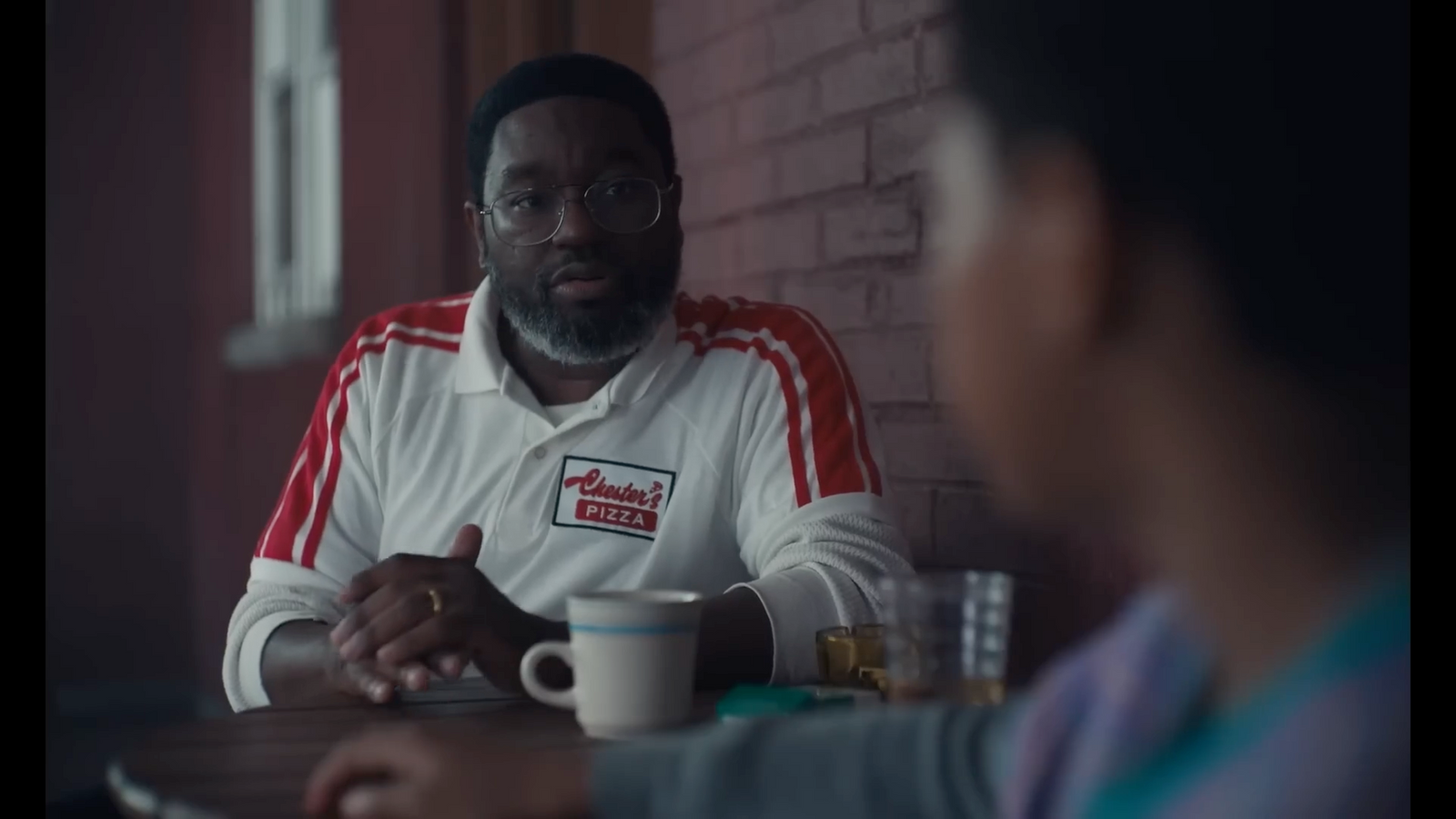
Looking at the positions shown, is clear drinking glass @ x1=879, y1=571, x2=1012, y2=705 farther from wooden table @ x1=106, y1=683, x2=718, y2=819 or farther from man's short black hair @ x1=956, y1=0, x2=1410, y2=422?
man's short black hair @ x1=956, y1=0, x2=1410, y2=422

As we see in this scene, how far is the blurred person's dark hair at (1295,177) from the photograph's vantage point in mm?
539

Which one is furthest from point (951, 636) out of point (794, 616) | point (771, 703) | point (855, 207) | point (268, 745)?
point (855, 207)

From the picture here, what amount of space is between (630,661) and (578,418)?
766 millimetres

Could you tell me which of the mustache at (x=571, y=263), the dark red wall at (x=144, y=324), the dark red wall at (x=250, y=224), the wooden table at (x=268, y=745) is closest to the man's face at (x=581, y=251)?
the mustache at (x=571, y=263)

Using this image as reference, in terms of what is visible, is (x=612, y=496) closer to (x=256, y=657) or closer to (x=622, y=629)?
(x=256, y=657)

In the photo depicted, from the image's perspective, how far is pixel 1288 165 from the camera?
1.77 ft

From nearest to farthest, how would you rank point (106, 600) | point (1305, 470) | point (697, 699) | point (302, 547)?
point (1305, 470)
point (697, 699)
point (302, 547)
point (106, 600)

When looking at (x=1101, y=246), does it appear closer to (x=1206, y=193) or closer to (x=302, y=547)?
(x=1206, y=193)

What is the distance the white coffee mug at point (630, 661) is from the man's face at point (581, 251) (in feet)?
2.61

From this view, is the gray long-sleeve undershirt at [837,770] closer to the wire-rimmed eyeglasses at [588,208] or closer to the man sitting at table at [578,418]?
the man sitting at table at [578,418]

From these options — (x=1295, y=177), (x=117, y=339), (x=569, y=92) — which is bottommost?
(x=1295, y=177)

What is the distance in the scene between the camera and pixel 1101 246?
555 millimetres

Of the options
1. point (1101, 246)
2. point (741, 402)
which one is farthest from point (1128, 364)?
point (741, 402)

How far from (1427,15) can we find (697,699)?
2.72 ft
